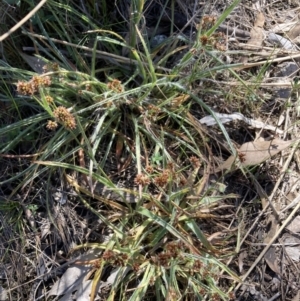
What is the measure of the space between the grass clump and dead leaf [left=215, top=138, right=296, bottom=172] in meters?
0.09

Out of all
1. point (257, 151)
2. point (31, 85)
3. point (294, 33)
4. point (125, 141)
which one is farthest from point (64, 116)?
point (294, 33)

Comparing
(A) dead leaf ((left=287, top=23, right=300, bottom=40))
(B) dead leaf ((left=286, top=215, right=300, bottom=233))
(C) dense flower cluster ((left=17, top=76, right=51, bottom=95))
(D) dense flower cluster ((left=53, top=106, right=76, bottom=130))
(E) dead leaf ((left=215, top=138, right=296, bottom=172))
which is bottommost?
(B) dead leaf ((left=286, top=215, right=300, bottom=233))

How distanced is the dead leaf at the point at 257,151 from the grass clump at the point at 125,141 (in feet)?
0.29

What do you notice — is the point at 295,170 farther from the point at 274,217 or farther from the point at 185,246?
the point at 185,246

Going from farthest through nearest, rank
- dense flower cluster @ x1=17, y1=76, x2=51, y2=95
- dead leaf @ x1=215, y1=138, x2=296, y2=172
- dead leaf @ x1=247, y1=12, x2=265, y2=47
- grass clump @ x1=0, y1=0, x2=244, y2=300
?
1. dead leaf @ x1=247, y1=12, x2=265, y2=47
2. dead leaf @ x1=215, y1=138, x2=296, y2=172
3. grass clump @ x1=0, y1=0, x2=244, y2=300
4. dense flower cluster @ x1=17, y1=76, x2=51, y2=95

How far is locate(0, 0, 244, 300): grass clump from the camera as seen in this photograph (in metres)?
1.70

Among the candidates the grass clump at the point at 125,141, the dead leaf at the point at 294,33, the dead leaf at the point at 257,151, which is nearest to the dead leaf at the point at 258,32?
the dead leaf at the point at 294,33

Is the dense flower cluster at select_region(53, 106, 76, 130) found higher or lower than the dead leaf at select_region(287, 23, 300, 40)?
higher

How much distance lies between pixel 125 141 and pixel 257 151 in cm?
48

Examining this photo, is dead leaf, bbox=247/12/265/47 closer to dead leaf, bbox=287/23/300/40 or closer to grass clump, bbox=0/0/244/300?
dead leaf, bbox=287/23/300/40

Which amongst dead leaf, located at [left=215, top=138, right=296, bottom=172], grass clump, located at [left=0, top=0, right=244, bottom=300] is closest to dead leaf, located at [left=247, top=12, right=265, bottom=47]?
grass clump, located at [left=0, top=0, right=244, bottom=300]

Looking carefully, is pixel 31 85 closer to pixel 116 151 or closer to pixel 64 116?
pixel 64 116

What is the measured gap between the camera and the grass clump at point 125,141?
1.70 meters

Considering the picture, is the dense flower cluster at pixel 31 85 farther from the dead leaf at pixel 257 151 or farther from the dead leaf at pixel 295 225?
the dead leaf at pixel 295 225
